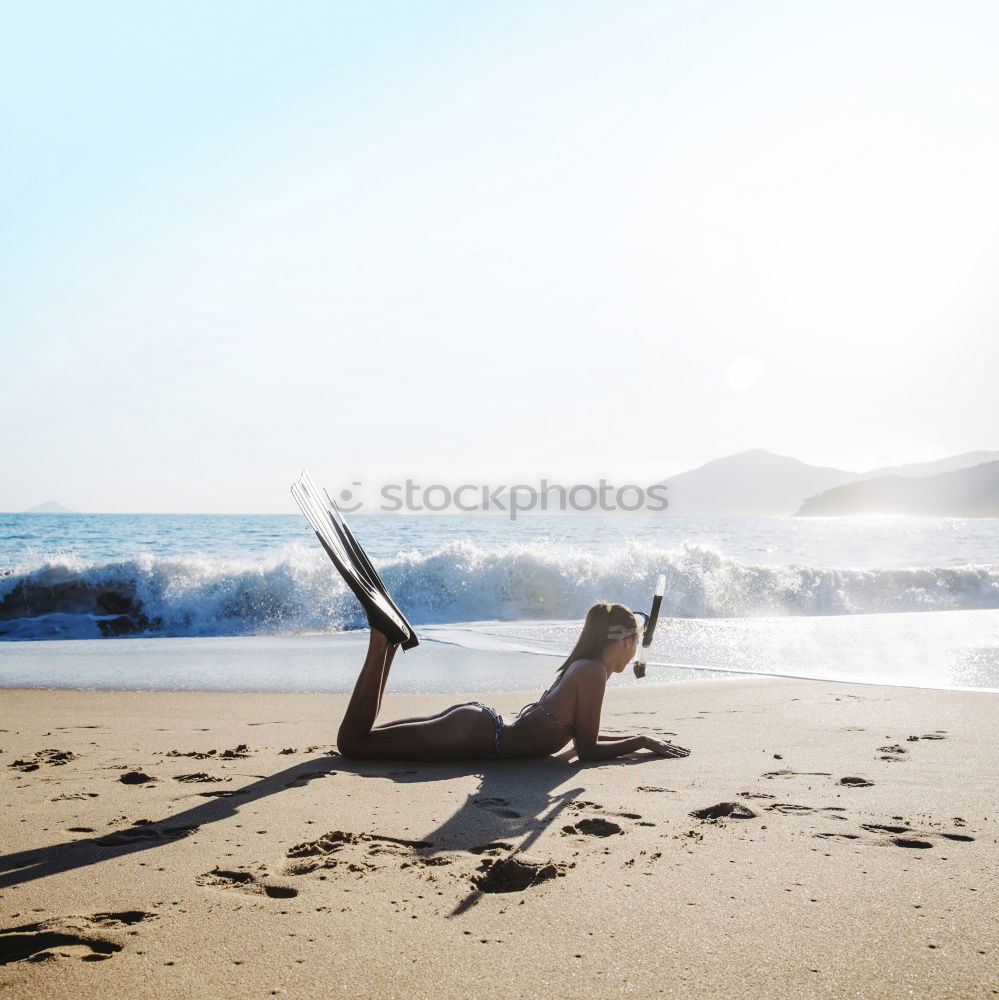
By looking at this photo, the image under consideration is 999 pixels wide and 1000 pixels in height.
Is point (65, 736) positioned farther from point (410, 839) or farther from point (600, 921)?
point (600, 921)

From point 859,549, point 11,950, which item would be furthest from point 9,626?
point 859,549

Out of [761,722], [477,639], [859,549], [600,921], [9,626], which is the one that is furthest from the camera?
[859,549]

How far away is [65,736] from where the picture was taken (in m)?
5.75

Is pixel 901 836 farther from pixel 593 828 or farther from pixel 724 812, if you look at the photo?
pixel 593 828

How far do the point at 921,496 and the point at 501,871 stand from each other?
350ft

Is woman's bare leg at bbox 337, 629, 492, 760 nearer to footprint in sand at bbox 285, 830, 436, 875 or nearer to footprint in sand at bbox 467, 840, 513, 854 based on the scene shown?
footprint in sand at bbox 285, 830, 436, 875

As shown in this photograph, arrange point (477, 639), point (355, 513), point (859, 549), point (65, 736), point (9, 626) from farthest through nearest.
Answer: point (355, 513) < point (859, 549) < point (9, 626) < point (477, 639) < point (65, 736)

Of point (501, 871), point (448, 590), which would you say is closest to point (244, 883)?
point (501, 871)

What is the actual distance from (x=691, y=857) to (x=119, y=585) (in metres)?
17.0

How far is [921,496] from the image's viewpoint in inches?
3839

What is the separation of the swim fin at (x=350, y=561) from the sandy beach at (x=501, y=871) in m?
0.83

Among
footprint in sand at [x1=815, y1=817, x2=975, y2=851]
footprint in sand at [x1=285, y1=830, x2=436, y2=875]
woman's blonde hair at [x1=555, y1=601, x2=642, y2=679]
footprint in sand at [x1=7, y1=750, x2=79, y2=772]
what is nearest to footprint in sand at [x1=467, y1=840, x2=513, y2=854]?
footprint in sand at [x1=285, y1=830, x2=436, y2=875]

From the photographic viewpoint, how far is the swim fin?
453cm

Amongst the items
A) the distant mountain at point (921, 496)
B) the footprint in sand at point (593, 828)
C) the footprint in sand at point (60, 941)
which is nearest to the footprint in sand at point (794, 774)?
the footprint in sand at point (593, 828)
